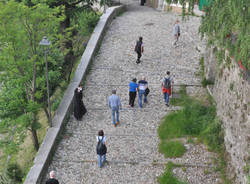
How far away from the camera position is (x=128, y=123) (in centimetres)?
1183

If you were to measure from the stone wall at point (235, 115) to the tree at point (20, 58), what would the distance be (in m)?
6.33

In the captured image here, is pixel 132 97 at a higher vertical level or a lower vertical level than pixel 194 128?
higher

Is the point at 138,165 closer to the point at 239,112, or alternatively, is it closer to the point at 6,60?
the point at 239,112

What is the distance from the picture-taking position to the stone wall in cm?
838

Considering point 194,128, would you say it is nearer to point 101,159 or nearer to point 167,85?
point 167,85

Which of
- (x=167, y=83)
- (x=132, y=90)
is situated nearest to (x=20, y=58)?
(x=132, y=90)

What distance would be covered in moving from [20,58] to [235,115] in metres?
7.33

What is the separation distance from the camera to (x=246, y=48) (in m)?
7.24

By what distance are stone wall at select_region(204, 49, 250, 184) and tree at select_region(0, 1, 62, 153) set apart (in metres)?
6.33

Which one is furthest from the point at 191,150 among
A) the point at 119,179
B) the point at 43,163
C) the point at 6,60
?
the point at 6,60

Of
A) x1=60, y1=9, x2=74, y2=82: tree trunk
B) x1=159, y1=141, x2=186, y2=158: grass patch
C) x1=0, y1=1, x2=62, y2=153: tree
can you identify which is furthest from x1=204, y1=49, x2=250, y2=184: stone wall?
x1=60, y1=9, x2=74, y2=82: tree trunk

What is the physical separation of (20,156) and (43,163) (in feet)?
12.3

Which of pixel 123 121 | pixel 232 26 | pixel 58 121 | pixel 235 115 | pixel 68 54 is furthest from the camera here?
pixel 68 54

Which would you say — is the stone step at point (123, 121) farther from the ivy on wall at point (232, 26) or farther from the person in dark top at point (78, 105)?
the ivy on wall at point (232, 26)
